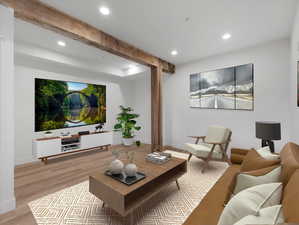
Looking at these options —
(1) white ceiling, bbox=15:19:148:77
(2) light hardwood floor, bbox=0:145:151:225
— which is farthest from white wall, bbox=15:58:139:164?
(2) light hardwood floor, bbox=0:145:151:225

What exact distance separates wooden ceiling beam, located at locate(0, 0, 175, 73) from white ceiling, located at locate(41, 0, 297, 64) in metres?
0.11

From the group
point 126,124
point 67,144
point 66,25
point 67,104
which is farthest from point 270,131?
point 67,104

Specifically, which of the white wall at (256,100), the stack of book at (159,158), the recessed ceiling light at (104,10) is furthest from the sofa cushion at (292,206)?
the white wall at (256,100)

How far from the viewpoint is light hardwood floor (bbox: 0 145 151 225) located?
1.74 metres

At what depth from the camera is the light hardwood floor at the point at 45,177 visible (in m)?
1.74

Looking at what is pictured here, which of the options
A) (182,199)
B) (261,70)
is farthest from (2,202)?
(261,70)

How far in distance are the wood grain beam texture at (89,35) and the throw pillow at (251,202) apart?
9.50ft

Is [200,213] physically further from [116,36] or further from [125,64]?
[125,64]

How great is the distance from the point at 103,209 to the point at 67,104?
3.14 metres

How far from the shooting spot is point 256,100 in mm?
3311

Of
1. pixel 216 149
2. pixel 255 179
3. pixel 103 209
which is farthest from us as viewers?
pixel 216 149

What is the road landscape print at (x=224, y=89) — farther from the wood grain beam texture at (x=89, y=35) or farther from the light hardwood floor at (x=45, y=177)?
the light hardwood floor at (x=45, y=177)

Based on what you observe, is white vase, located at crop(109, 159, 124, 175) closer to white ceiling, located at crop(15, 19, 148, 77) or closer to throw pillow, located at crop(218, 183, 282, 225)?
throw pillow, located at crop(218, 183, 282, 225)

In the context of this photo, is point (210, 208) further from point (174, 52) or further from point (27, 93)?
point (27, 93)
